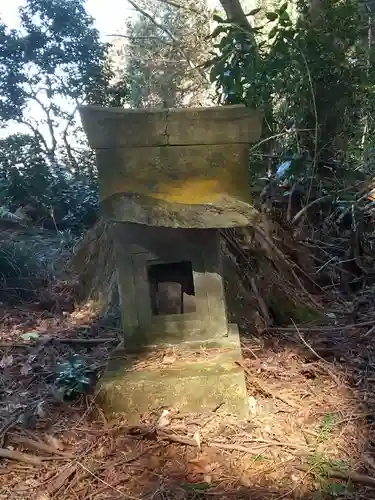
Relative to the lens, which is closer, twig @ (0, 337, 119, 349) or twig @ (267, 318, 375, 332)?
twig @ (267, 318, 375, 332)

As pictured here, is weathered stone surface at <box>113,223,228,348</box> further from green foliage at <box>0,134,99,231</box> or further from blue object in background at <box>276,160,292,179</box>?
green foliage at <box>0,134,99,231</box>

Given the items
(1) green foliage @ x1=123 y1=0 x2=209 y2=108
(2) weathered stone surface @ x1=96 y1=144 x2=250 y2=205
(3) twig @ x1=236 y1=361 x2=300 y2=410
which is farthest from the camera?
(1) green foliage @ x1=123 y1=0 x2=209 y2=108

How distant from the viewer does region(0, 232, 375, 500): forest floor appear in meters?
2.51

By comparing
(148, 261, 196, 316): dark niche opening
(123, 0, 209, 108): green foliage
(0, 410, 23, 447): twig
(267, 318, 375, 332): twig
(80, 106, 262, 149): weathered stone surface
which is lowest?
(0, 410, 23, 447): twig

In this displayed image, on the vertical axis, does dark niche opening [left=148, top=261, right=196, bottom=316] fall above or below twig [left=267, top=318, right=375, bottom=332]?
Answer: above

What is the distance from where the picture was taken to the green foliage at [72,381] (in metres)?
3.38

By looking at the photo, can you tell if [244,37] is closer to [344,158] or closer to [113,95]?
[344,158]

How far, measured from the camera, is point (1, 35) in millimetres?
10555

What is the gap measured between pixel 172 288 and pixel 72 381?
857 millimetres

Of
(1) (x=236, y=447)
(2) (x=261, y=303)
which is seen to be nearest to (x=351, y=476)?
(1) (x=236, y=447)

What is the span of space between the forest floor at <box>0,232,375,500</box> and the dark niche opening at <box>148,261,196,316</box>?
367mm

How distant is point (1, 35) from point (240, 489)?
1036 centimetres

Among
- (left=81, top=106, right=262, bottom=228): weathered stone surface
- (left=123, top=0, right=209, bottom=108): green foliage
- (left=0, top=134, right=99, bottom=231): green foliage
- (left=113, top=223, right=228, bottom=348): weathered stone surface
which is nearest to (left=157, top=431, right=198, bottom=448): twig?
(left=113, top=223, right=228, bottom=348): weathered stone surface

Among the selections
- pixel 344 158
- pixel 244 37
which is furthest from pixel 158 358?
pixel 344 158
